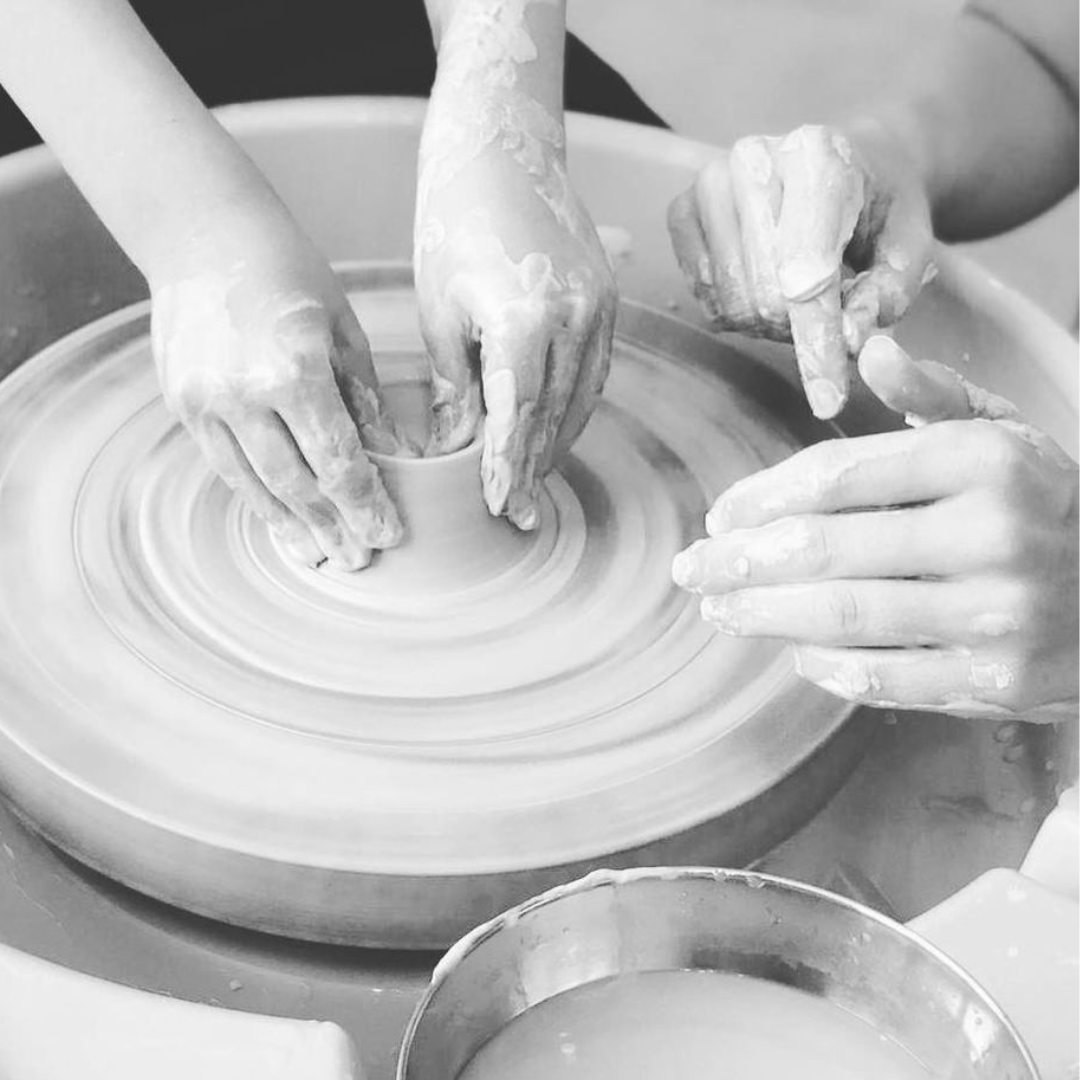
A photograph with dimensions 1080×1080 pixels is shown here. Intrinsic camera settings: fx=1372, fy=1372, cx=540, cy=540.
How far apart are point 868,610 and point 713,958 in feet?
0.95

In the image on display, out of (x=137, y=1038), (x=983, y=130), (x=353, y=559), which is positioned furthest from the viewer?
(x=983, y=130)

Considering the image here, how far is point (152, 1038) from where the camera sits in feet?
2.16

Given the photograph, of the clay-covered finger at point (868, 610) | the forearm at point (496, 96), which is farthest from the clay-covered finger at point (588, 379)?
the clay-covered finger at point (868, 610)

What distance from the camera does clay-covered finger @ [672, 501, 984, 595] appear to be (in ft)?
2.95

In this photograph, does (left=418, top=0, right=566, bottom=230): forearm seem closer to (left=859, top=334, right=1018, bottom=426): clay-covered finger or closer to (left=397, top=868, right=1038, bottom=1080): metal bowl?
(left=859, top=334, right=1018, bottom=426): clay-covered finger

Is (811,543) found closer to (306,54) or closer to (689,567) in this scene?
(689,567)

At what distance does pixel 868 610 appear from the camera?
90 cm

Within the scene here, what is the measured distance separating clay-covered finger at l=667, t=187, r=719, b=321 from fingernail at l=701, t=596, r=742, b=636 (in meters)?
0.46

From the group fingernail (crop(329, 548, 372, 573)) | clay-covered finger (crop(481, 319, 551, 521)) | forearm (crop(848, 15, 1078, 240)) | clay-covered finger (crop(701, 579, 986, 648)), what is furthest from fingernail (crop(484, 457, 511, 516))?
forearm (crop(848, 15, 1078, 240))

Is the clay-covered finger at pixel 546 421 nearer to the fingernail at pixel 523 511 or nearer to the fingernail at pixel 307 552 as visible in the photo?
the fingernail at pixel 523 511

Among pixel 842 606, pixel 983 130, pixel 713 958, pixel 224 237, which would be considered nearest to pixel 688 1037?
pixel 713 958

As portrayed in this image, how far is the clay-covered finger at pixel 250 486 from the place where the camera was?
0.99 m

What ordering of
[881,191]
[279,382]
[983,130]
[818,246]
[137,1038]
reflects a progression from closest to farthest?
[137,1038] → [279,382] → [818,246] → [881,191] → [983,130]

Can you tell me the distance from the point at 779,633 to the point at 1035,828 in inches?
13.3
